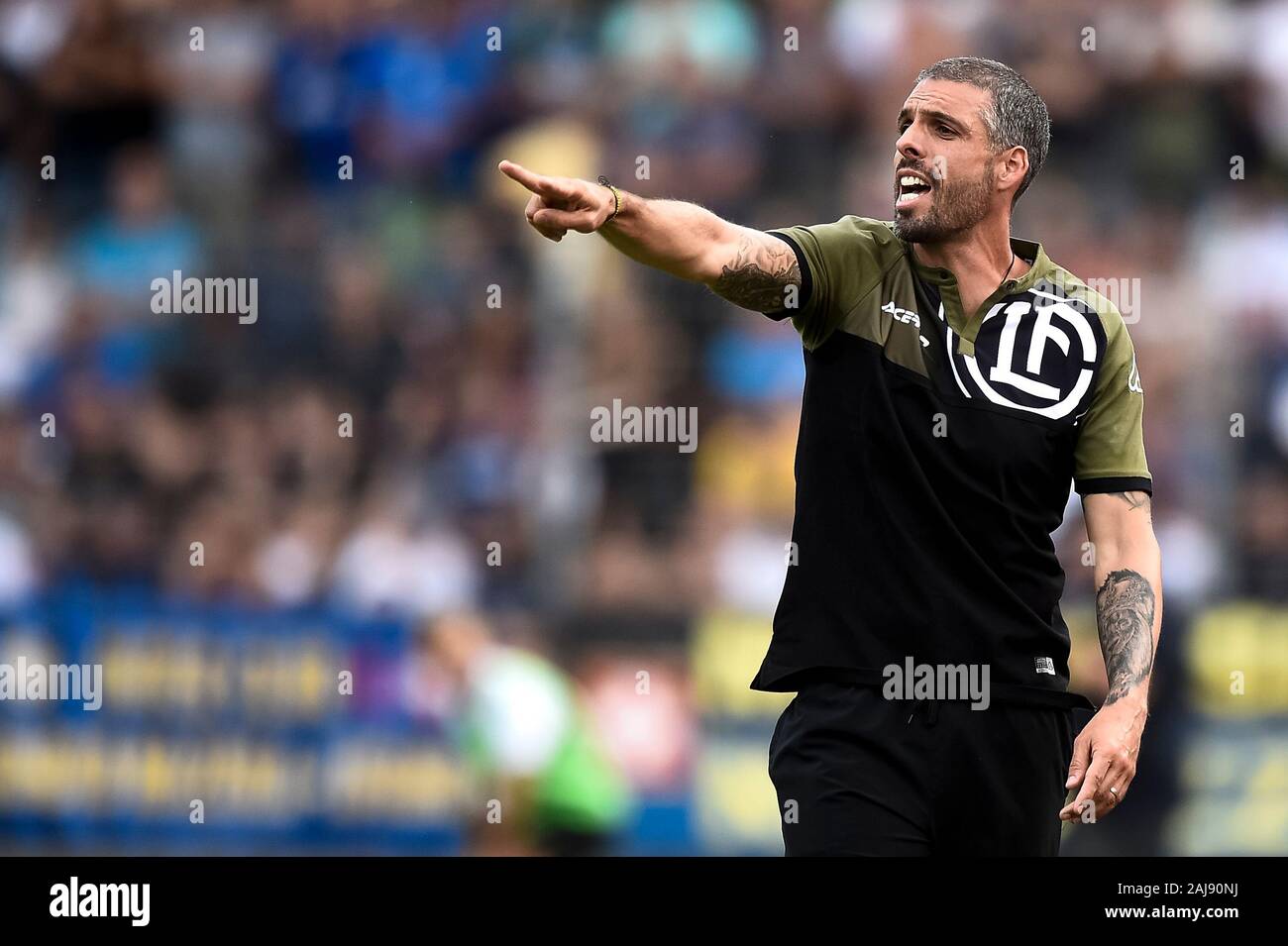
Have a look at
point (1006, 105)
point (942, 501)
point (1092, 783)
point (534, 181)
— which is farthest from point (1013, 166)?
point (1092, 783)

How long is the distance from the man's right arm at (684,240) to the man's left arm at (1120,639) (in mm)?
990

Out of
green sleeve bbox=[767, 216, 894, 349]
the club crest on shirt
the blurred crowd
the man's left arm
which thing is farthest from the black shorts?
the blurred crowd

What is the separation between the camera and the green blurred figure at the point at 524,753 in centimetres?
838

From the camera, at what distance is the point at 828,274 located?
4.73 m

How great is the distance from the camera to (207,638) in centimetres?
945

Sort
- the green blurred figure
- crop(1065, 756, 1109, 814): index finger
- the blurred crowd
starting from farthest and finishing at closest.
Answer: the blurred crowd, the green blurred figure, crop(1065, 756, 1109, 814): index finger

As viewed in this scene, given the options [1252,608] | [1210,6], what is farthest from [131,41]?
[1252,608]

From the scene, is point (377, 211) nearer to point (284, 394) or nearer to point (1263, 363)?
point (284, 394)

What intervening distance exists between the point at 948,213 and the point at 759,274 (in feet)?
1.79

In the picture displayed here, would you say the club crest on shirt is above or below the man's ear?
below

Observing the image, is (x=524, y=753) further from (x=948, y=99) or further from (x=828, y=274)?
(x=948, y=99)

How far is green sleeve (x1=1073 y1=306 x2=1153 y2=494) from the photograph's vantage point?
4777 millimetres

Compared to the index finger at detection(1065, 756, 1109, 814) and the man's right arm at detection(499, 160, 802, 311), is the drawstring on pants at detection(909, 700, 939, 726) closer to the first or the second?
the index finger at detection(1065, 756, 1109, 814)
